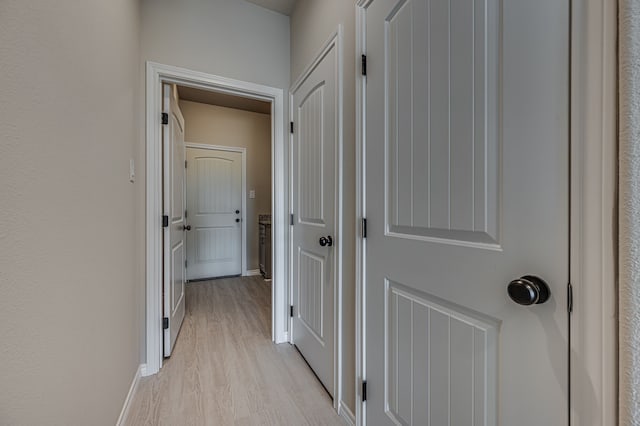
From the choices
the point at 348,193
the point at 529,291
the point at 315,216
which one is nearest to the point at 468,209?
the point at 529,291

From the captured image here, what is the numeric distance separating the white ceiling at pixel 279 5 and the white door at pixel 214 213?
2.39 metres

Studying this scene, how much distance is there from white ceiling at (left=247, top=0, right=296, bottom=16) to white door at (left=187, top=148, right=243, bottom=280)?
2.39 m

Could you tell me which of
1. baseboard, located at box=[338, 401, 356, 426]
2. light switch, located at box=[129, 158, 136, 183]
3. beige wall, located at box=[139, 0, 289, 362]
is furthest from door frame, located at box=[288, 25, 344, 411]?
light switch, located at box=[129, 158, 136, 183]

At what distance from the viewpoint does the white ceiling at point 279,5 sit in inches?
85.7

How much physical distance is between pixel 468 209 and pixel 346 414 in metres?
1.24

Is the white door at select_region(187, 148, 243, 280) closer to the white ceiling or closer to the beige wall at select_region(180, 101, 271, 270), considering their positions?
the beige wall at select_region(180, 101, 271, 270)

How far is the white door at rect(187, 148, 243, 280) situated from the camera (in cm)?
411

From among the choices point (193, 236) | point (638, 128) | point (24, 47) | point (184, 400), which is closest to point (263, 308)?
point (184, 400)

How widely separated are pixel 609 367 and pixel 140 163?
2202 millimetres

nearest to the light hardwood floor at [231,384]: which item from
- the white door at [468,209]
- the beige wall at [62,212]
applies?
the beige wall at [62,212]

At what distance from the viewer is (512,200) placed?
2.26 ft

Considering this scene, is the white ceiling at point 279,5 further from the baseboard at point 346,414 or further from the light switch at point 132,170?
the baseboard at point 346,414

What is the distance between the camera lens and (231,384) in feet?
5.72

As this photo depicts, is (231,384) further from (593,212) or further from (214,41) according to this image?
(214,41)
